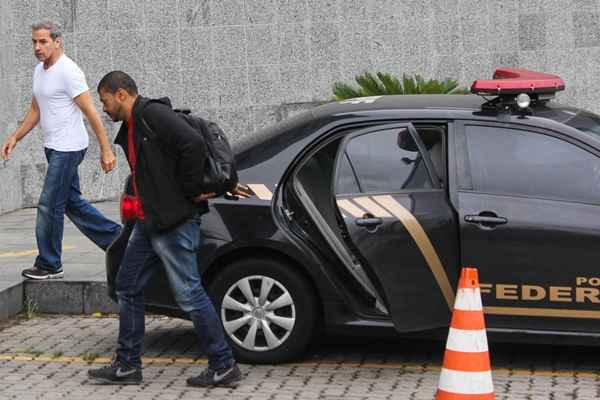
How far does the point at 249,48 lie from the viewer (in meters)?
14.7

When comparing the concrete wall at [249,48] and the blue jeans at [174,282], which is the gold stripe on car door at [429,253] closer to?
the blue jeans at [174,282]

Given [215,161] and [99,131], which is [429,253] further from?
[99,131]

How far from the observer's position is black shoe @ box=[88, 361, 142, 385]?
7531 millimetres

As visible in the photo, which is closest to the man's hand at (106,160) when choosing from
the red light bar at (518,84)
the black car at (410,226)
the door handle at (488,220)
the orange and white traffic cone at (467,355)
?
the black car at (410,226)

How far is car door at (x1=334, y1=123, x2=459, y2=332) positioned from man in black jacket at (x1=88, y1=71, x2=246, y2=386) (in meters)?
0.88

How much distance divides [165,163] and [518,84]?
202cm

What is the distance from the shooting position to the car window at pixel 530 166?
25.0 ft

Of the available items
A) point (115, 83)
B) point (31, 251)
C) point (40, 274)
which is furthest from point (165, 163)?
point (31, 251)

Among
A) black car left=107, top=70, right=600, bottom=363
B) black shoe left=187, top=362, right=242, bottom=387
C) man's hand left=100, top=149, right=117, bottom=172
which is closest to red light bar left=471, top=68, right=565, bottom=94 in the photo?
black car left=107, top=70, right=600, bottom=363

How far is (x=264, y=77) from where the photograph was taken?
48.3ft

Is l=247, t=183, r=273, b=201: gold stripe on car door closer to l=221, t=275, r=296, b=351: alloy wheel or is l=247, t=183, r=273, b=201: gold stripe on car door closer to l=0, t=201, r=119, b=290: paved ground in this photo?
l=221, t=275, r=296, b=351: alloy wheel

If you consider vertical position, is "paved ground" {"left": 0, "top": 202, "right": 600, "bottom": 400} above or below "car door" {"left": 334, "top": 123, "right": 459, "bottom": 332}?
below

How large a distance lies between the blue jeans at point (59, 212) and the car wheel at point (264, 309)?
217 centimetres

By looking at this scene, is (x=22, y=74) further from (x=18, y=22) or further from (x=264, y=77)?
(x=264, y=77)
